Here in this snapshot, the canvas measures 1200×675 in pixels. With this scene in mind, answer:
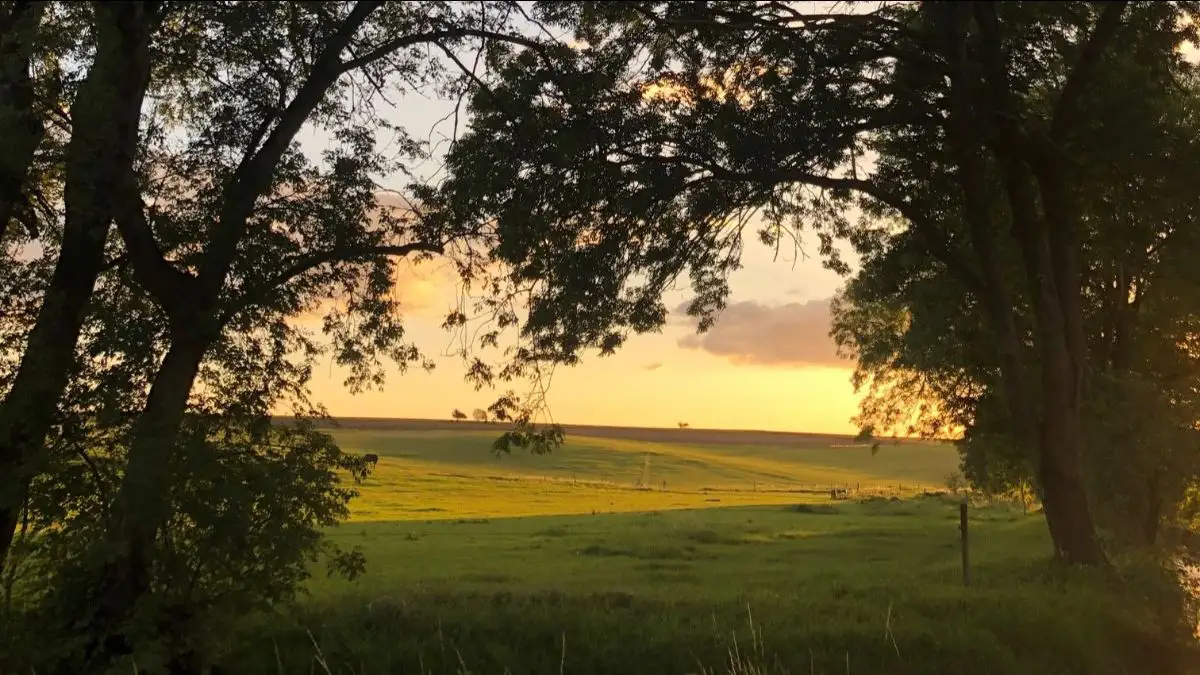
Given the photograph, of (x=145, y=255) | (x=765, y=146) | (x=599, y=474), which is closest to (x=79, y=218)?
(x=145, y=255)

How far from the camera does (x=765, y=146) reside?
12.6m

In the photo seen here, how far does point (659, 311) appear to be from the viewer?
13.9 metres

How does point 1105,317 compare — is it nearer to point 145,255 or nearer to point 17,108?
point 145,255

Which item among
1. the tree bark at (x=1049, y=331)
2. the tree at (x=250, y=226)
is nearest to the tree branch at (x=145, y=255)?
the tree at (x=250, y=226)

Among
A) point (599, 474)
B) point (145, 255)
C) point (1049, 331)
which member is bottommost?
point (599, 474)

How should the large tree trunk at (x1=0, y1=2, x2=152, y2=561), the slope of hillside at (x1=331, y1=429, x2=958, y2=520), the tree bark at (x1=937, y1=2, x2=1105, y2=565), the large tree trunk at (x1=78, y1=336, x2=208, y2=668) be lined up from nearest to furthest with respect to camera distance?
the large tree trunk at (x1=78, y1=336, x2=208, y2=668) < the large tree trunk at (x1=0, y1=2, x2=152, y2=561) < the tree bark at (x1=937, y1=2, x2=1105, y2=565) < the slope of hillside at (x1=331, y1=429, x2=958, y2=520)

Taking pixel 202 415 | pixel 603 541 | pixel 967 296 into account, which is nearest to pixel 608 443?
pixel 603 541

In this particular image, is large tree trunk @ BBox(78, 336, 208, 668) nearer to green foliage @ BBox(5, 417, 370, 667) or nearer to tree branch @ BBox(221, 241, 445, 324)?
green foliage @ BBox(5, 417, 370, 667)

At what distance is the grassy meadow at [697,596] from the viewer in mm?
10336

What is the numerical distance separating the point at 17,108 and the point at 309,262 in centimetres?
383

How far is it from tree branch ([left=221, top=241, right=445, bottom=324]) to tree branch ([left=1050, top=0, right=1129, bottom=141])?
1050cm

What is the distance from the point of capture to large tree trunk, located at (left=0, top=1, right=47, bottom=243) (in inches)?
397

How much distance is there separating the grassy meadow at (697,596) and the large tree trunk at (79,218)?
3.47 m

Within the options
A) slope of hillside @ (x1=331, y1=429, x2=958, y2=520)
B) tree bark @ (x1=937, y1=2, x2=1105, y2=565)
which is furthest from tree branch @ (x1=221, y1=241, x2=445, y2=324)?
slope of hillside @ (x1=331, y1=429, x2=958, y2=520)
